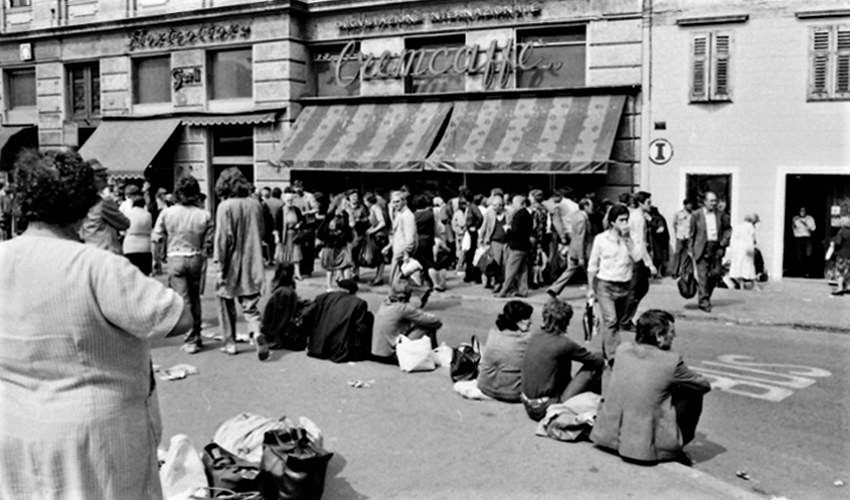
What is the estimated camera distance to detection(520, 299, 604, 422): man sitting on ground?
700 cm

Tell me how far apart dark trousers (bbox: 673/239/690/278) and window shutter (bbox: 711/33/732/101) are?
3062 mm

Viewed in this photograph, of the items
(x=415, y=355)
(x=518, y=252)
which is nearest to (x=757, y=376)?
(x=415, y=355)

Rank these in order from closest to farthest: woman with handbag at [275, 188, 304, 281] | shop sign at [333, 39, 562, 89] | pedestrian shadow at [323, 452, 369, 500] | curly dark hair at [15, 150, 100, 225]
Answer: curly dark hair at [15, 150, 100, 225] < pedestrian shadow at [323, 452, 369, 500] < woman with handbag at [275, 188, 304, 281] < shop sign at [333, 39, 562, 89]

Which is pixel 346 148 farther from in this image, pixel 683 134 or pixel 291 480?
pixel 291 480

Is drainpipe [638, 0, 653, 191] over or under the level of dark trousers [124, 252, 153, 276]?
over

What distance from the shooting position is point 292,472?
5113mm

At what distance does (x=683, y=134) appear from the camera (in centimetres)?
1730

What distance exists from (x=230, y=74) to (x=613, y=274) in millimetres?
16133

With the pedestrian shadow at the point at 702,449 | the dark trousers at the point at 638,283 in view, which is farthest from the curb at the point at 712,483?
the dark trousers at the point at 638,283

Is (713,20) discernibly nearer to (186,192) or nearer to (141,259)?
(186,192)

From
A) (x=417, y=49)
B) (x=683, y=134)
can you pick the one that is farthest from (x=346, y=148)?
(x=683, y=134)

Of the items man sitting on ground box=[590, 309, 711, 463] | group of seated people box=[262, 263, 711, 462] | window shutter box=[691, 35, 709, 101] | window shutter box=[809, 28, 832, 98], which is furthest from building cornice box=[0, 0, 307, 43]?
man sitting on ground box=[590, 309, 711, 463]

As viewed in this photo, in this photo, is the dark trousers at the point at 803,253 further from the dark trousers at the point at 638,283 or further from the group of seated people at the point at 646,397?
the group of seated people at the point at 646,397

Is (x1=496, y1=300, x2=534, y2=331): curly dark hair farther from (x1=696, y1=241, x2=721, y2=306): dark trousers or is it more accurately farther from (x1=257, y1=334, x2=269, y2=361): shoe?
(x1=696, y1=241, x2=721, y2=306): dark trousers
